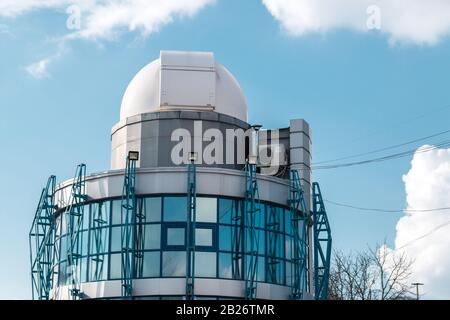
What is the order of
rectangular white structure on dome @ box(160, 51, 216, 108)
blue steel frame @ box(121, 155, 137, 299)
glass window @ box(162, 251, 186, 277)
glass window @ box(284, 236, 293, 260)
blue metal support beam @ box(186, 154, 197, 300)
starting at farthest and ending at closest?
rectangular white structure on dome @ box(160, 51, 216, 108) < glass window @ box(284, 236, 293, 260) < glass window @ box(162, 251, 186, 277) < blue steel frame @ box(121, 155, 137, 299) < blue metal support beam @ box(186, 154, 197, 300)

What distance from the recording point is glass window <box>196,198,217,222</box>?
127 feet

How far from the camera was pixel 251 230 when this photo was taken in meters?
39.2

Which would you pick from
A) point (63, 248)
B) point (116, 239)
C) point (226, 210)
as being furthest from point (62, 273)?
point (226, 210)

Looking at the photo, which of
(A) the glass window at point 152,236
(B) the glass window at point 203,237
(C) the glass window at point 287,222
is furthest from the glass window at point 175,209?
(C) the glass window at point 287,222

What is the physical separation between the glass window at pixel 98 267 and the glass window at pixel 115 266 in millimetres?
304

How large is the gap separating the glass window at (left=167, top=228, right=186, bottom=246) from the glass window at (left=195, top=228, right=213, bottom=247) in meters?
0.64

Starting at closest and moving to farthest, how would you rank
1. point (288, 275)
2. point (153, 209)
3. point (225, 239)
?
point (153, 209)
point (225, 239)
point (288, 275)

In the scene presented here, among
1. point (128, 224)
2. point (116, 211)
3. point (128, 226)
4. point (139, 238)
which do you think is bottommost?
point (139, 238)

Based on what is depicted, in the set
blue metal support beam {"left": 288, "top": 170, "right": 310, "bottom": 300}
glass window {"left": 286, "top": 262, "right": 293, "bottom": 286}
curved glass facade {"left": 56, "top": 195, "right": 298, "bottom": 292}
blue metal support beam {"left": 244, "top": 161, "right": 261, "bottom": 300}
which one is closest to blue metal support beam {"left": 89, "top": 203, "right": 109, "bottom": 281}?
curved glass facade {"left": 56, "top": 195, "right": 298, "bottom": 292}

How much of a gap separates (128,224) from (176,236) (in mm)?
2276

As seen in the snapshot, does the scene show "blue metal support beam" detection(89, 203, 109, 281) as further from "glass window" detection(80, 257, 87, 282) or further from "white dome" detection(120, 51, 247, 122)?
"white dome" detection(120, 51, 247, 122)

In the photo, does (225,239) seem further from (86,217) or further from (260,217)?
(86,217)
